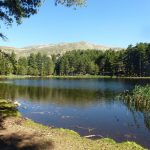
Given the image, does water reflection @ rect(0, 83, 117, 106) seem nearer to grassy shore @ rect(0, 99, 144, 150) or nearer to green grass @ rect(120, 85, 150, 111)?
green grass @ rect(120, 85, 150, 111)

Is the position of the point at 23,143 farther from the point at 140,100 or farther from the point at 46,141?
the point at 140,100

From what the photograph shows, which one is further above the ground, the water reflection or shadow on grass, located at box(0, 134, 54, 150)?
shadow on grass, located at box(0, 134, 54, 150)

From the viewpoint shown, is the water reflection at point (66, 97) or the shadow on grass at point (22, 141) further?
the water reflection at point (66, 97)

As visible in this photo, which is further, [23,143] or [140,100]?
[140,100]

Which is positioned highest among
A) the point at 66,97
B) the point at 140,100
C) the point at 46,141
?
the point at 46,141

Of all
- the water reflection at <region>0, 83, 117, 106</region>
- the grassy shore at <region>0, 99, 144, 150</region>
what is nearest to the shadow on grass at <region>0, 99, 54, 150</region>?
the grassy shore at <region>0, 99, 144, 150</region>

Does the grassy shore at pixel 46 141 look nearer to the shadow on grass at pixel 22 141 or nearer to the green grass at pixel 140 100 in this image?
the shadow on grass at pixel 22 141

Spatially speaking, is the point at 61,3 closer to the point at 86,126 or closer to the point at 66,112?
the point at 86,126

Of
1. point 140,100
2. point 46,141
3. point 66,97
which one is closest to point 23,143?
point 46,141

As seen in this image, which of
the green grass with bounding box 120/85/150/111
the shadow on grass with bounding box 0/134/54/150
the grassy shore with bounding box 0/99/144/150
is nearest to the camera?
the shadow on grass with bounding box 0/134/54/150

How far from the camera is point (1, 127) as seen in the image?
900 inches

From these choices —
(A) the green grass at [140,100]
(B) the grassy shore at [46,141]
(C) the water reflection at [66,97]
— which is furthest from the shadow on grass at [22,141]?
(C) the water reflection at [66,97]

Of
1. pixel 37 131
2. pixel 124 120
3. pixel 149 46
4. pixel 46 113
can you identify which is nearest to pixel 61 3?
pixel 37 131

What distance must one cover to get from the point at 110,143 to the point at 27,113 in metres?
25.3
